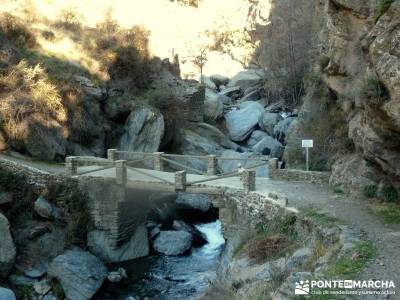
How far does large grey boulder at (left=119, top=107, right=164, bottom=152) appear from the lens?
79.3 ft

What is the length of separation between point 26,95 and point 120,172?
6356 mm

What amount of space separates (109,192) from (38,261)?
362 cm

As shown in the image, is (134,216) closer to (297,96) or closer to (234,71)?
(297,96)

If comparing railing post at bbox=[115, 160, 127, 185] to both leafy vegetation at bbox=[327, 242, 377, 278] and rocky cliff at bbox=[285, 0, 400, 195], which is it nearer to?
rocky cliff at bbox=[285, 0, 400, 195]

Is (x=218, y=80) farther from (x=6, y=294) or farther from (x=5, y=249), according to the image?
(x=6, y=294)

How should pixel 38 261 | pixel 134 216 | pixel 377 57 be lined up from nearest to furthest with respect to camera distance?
pixel 377 57
pixel 38 261
pixel 134 216

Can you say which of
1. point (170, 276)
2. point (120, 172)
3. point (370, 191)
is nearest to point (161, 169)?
point (120, 172)

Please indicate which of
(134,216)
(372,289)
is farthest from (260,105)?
(372,289)

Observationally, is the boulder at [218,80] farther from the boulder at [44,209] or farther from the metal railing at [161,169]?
the boulder at [44,209]

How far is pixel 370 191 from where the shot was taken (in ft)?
47.7

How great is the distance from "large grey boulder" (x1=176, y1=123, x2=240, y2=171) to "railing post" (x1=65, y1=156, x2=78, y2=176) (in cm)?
797

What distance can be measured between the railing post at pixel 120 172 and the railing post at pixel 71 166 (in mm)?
2034

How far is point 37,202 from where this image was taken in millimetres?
17438

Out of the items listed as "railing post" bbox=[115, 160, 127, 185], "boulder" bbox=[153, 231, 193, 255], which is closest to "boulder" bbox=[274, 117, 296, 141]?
"boulder" bbox=[153, 231, 193, 255]
